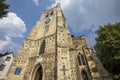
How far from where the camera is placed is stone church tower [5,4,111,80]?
17188 mm

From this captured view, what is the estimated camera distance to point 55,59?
18031mm

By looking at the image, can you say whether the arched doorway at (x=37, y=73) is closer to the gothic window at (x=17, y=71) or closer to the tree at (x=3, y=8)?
the gothic window at (x=17, y=71)

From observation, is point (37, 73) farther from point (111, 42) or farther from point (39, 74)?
point (111, 42)

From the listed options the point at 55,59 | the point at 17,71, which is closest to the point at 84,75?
the point at 55,59

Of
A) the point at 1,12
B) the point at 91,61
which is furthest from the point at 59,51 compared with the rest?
the point at 1,12

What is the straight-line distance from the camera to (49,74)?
17281 millimetres

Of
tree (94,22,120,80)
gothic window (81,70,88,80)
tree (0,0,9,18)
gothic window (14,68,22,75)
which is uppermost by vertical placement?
tree (0,0,9,18)

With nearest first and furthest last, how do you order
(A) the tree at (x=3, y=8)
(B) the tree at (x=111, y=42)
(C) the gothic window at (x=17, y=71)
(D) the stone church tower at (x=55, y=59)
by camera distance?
(A) the tree at (x=3, y=8)
(B) the tree at (x=111, y=42)
(D) the stone church tower at (x=55, y=59)
(C) the gothic window at (x=17, y=71)

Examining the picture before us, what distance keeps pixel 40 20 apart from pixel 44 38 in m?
7.56

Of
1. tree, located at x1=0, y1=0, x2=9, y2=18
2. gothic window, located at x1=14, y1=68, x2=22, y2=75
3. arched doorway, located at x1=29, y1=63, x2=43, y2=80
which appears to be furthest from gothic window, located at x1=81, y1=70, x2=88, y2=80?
tree, located at x1=0, y1=0, x2=9, y2=18

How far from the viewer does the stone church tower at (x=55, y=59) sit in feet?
56.4

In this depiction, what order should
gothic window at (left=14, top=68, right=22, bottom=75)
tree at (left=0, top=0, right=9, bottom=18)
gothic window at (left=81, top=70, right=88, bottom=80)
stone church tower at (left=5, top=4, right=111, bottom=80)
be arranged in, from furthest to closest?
gothic window at (left=14, top=68, right=22, bottom=75)
gothic window at (left=81, top=70, right=88, bottom=80)
stone church tower at (left=5, top=4, right=111, bottom=80)
tree at (left=0, top=0, right=9, bottom=18)

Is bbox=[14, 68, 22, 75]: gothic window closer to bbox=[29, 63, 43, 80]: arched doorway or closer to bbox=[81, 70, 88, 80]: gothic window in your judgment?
bbox=[29, 63, 43, 80]: arched doorway

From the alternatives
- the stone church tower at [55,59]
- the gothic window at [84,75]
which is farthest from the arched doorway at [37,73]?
the gothic window at [84,75]
